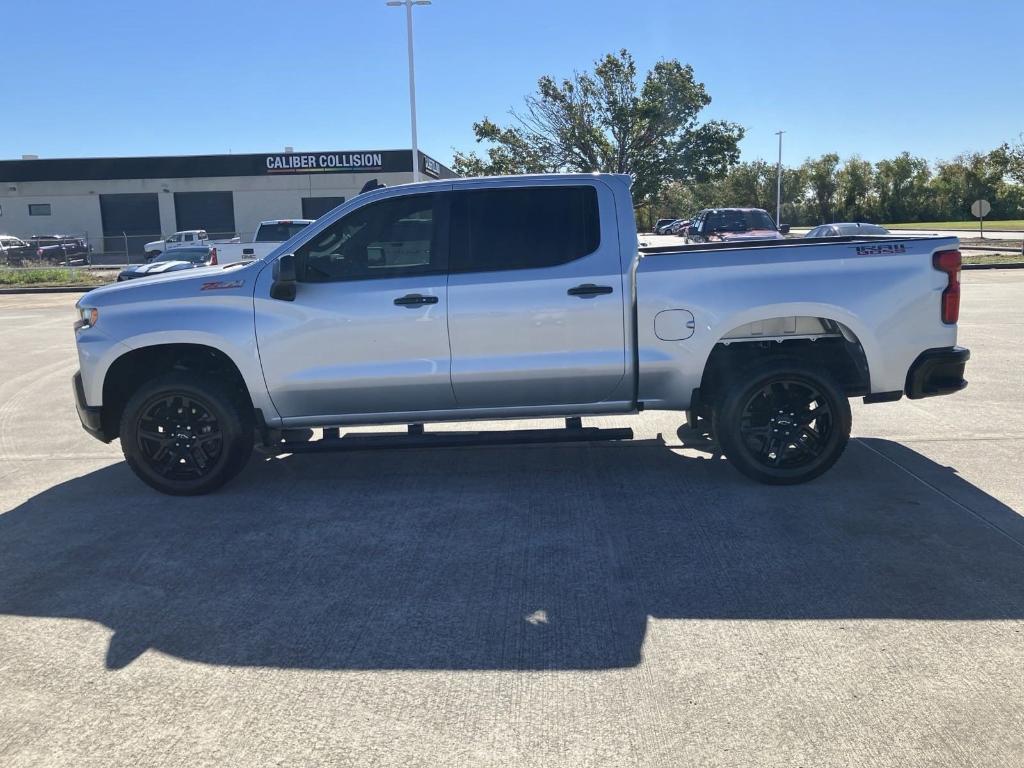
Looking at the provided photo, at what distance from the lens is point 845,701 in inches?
136

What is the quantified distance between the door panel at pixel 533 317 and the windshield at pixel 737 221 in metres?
18.1

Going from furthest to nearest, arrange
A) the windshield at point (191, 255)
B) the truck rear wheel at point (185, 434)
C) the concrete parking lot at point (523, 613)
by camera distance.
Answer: the windshield at point (191, 255) → the truck rear wheel at point (185, 434) → the concrete parking lot at point (523, 613)

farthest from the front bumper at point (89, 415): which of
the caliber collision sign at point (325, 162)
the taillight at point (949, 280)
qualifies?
the caliber collision sign at point (325, 162)

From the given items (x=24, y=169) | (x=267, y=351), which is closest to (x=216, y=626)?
(x=267, y=351)

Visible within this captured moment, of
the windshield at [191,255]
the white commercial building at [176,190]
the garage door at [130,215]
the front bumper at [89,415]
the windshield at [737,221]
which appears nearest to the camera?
the front bumper at [89,415]

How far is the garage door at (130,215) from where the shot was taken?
48469mm

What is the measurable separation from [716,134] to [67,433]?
3862 cm

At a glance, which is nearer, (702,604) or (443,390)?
(702,604)

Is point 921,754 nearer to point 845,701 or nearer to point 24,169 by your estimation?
point 845,701

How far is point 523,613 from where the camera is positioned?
169 inches

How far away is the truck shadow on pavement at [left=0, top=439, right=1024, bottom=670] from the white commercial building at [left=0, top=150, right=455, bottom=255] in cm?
4103

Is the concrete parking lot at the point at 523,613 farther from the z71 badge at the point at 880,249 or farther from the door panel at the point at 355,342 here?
the z71 badge at the point at 880,249

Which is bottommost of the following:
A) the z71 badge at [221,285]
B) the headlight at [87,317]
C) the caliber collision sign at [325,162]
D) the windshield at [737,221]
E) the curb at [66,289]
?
the curb at [66,289]

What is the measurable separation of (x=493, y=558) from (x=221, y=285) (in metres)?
2.69
